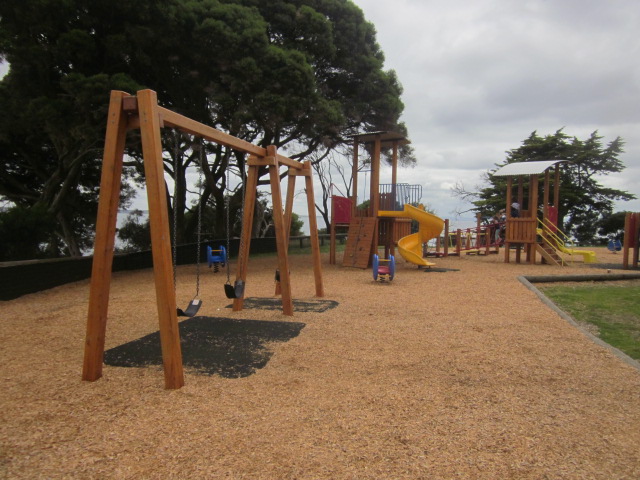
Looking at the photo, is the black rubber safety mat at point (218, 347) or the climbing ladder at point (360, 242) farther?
the climbing ladder at point (360, 242)

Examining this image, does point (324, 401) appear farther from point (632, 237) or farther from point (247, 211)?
point (632, 237)

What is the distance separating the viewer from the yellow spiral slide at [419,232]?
11984 mm

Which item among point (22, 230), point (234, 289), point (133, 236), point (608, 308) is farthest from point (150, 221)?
point (133, 236)

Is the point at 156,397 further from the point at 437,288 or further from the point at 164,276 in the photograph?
the point at 437,288

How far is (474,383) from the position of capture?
357cm

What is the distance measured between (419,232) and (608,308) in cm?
574

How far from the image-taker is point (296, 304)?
7.03 metres

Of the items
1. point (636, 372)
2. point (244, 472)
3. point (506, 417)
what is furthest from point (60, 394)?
point (636, 372)

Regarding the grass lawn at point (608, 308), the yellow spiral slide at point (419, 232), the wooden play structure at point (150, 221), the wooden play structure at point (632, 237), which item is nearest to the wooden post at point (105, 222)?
the wooden play structure at point (150, 221)

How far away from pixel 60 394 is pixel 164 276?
113 cm

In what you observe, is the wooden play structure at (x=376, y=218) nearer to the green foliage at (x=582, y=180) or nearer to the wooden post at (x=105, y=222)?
the wooden post at (x=105, y=222)

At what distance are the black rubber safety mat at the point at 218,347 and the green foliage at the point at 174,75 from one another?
7.14 ft

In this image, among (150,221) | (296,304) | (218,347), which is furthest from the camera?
(296,304)

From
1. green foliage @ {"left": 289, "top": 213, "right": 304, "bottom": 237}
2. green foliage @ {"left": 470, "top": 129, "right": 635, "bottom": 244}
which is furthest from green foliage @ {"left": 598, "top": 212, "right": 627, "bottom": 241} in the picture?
green foliage @ {"left": 289, "top": 213, "right": 304, "bottom": 237}
